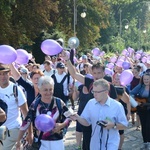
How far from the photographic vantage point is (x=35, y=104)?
4.70m

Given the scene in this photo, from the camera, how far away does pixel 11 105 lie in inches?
207

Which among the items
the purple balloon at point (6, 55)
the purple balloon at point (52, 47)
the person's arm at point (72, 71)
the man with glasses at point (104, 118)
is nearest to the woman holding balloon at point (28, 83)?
the purple balloon at point (6, 55)

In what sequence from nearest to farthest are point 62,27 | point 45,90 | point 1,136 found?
1. point 1,136
2. point 45,90
3. point 62,27

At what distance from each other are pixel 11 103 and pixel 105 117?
1.37m

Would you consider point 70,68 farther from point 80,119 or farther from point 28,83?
point 80,119

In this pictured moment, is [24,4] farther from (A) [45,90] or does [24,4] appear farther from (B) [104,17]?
(A) [45,90]

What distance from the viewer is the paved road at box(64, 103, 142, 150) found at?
8133 millimetres

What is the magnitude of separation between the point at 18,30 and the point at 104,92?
21.7m

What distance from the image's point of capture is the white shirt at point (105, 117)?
4750 mm

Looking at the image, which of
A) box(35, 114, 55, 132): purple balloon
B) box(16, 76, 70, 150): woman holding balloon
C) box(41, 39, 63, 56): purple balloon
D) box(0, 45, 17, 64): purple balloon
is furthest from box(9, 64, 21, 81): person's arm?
box(35, 114, 55, 132): purple balloon

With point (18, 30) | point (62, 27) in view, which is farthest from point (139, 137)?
point (62, 27)

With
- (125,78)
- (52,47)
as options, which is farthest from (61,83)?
(52,47)

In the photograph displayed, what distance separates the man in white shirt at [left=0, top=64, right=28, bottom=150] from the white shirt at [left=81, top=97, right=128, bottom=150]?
3.22ft

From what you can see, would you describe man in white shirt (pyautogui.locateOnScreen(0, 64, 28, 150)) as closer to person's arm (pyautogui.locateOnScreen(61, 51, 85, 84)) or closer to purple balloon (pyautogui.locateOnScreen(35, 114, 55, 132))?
purple balloon (pyautogui.locateOnScreen(35, 114, 55, 132))
